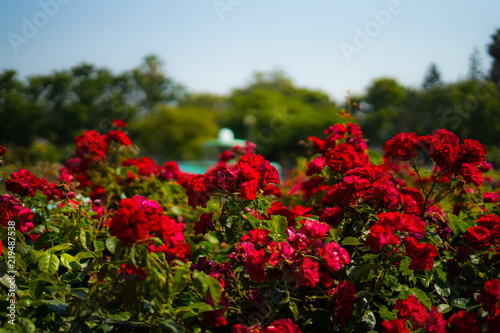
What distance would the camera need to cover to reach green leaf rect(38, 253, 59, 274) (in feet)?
5.22

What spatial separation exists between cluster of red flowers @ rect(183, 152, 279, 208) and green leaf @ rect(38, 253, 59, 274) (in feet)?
1.90

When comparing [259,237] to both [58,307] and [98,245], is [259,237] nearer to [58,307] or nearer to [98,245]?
[58,307]

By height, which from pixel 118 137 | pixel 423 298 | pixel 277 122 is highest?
pixel 277 122

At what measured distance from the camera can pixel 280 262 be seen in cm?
133

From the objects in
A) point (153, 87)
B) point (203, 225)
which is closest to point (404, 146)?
point (203, 225)

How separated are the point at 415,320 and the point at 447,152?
733mm

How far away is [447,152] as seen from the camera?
1702mm

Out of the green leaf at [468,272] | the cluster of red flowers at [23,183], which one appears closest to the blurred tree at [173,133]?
the cluster of red flowers at [23,183]

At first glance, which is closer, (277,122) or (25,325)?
(25,325)

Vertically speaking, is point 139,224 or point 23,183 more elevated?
point 23,183

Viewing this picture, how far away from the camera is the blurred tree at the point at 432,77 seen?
18469 mm

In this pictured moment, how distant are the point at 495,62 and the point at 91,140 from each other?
7.32 metres

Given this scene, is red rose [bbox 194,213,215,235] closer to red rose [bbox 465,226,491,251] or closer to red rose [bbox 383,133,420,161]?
red rose [bbox 383,133,420,161]

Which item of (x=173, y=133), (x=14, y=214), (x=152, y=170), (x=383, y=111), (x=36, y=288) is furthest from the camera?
(x=383, y=111)
